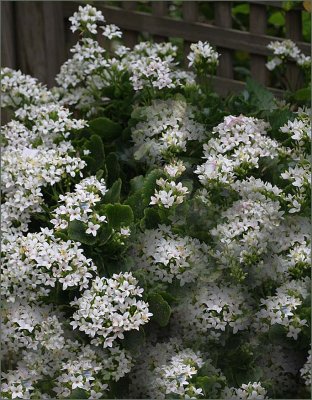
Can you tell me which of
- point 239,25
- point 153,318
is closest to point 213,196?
point 153,318

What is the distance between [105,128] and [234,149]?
0.61 meters

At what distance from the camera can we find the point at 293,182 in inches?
91.6

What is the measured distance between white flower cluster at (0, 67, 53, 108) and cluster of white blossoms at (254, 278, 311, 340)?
121 cm

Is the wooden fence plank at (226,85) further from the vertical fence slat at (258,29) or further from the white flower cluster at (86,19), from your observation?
the white flower cluster at (86,19)

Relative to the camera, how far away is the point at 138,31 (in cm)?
428

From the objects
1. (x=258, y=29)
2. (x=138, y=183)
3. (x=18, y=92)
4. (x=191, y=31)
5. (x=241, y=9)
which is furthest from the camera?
(x=241, y=9)

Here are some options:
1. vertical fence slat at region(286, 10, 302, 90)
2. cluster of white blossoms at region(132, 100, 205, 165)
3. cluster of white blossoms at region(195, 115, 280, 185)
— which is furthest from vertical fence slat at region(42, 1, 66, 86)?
cluster of white blossoms at region(195, 115, 280, 185)

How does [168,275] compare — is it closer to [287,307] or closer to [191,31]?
[287,307]

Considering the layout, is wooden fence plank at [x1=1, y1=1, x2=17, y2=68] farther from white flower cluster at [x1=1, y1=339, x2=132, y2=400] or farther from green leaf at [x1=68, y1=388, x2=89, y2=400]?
green leaf at [x1=68, y1=388, x2=89, y2=400]

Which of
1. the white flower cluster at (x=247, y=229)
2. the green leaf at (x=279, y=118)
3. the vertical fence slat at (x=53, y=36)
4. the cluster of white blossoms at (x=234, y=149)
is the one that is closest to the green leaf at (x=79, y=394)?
the white flower cluster at (x=247, y=229)

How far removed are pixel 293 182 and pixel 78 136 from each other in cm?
83

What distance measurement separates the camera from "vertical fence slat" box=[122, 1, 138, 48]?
4.29m

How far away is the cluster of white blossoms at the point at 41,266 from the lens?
2.18 meters

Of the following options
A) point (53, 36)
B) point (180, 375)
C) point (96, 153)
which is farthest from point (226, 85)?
point (180, 375)
